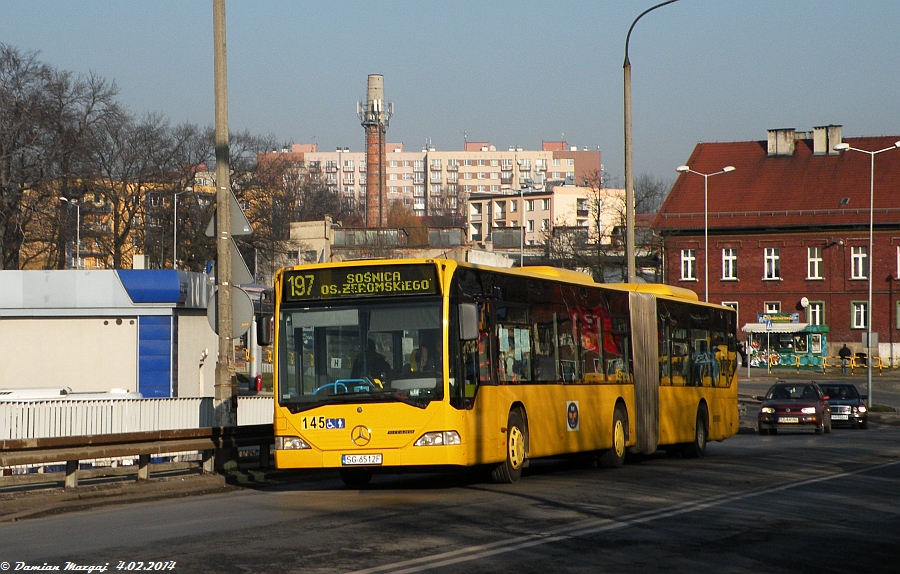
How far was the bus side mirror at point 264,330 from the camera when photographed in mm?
15758

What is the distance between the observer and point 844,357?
7088 centimetres

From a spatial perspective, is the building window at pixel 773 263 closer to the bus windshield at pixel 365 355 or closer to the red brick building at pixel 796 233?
the red brick building at pixel 796 233

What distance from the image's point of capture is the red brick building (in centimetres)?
7656

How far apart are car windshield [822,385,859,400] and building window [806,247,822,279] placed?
38.6m

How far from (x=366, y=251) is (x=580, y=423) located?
8694 cm

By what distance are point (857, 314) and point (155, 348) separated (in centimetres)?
5459

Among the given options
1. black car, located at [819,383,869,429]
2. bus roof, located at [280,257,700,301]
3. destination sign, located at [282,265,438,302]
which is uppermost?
bus roof, located at [280,257,700,301]

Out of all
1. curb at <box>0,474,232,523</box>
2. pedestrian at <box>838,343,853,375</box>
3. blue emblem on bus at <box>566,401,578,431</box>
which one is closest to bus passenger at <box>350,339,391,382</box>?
curb at <box>0,474,232,523</box>

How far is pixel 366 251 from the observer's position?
346ft

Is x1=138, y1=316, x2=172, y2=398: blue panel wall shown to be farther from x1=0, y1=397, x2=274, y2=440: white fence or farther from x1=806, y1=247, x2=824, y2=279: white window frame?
x1=806, y1=247, x2=824, y2=279: white window frame

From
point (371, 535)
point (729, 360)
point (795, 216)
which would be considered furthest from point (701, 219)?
point (371, 535)

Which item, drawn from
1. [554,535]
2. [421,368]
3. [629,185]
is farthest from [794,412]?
[554,535]

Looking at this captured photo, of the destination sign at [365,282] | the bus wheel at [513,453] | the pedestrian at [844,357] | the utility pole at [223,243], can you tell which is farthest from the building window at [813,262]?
the destination sign at [365,282]

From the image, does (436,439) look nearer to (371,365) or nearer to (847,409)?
(371,365)
